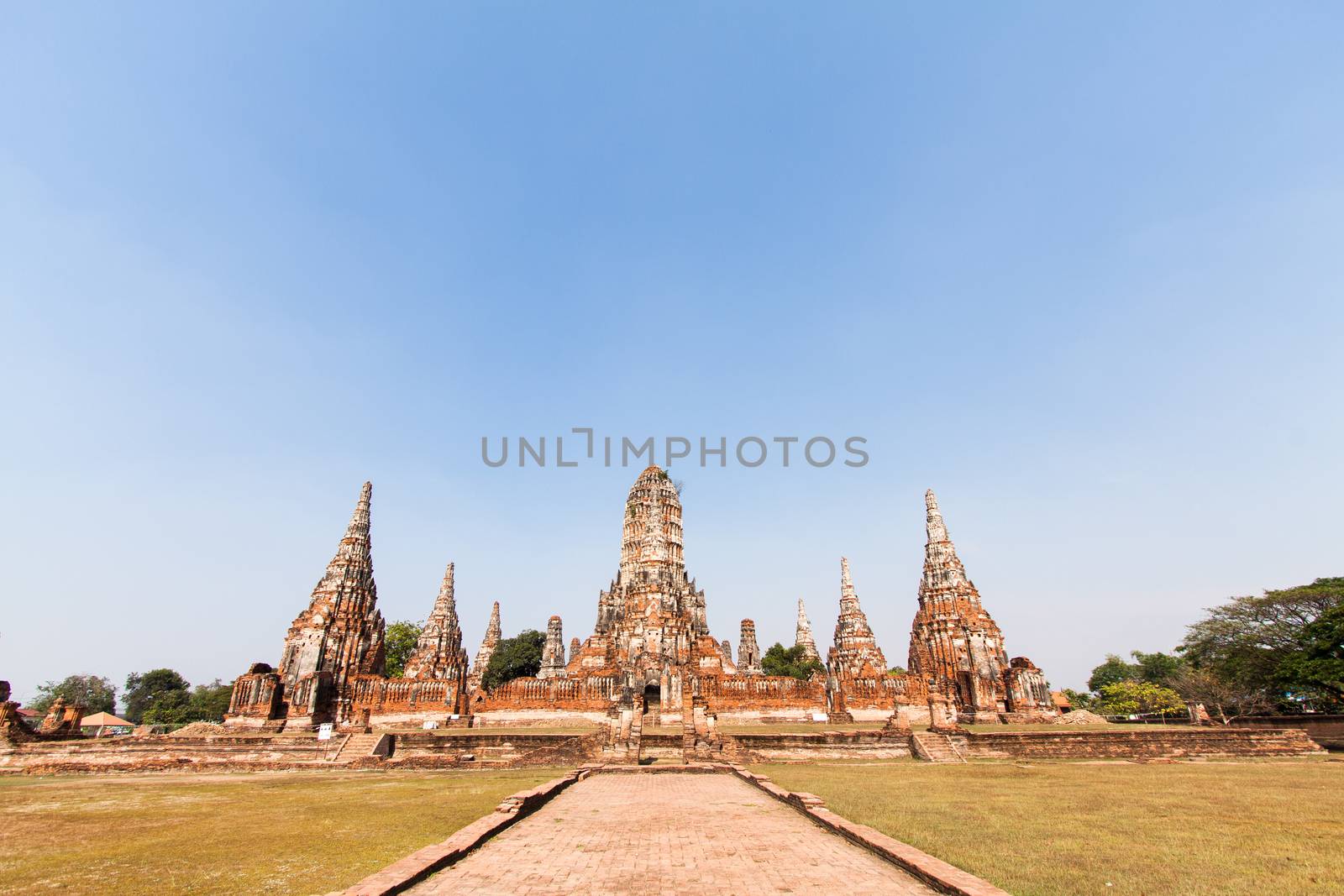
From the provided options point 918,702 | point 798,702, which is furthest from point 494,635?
point 918,702

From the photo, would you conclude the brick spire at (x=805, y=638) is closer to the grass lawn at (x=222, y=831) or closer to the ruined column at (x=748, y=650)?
the ruined column at (x=748, y=650)

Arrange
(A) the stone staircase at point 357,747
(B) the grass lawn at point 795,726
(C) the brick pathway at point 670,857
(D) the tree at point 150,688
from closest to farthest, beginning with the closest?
(C) the brick pathway at point 670,857
(A) the stone staircase at point 357,747
(B) the grass lawn at point 795,726
(D) the tree at point 150,688

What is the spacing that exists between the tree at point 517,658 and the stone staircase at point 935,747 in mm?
50500

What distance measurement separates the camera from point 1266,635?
4406 cm

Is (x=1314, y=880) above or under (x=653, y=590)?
under

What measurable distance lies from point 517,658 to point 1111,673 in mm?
85604

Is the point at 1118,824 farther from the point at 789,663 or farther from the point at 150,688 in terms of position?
the point at 150,688

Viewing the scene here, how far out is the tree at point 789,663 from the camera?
69938 millimetres

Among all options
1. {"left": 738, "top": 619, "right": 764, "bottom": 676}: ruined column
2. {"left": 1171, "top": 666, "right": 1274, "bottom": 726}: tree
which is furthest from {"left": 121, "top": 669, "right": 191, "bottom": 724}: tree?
{"left": 1171, "top": 666, "right": 1274, "bottom": 726}: tree

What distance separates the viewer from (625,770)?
19188 millimetres

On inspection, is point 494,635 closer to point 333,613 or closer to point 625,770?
point 333,613

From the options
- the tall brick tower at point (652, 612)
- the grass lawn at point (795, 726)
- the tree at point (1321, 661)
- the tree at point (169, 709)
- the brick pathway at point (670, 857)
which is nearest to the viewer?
the brick pathway at point (670, 857)

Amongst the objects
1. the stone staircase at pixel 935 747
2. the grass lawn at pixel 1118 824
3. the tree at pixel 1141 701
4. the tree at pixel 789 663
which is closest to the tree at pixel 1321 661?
the tree at pixel 1141 701

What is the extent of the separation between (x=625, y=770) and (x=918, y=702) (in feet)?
76.6
